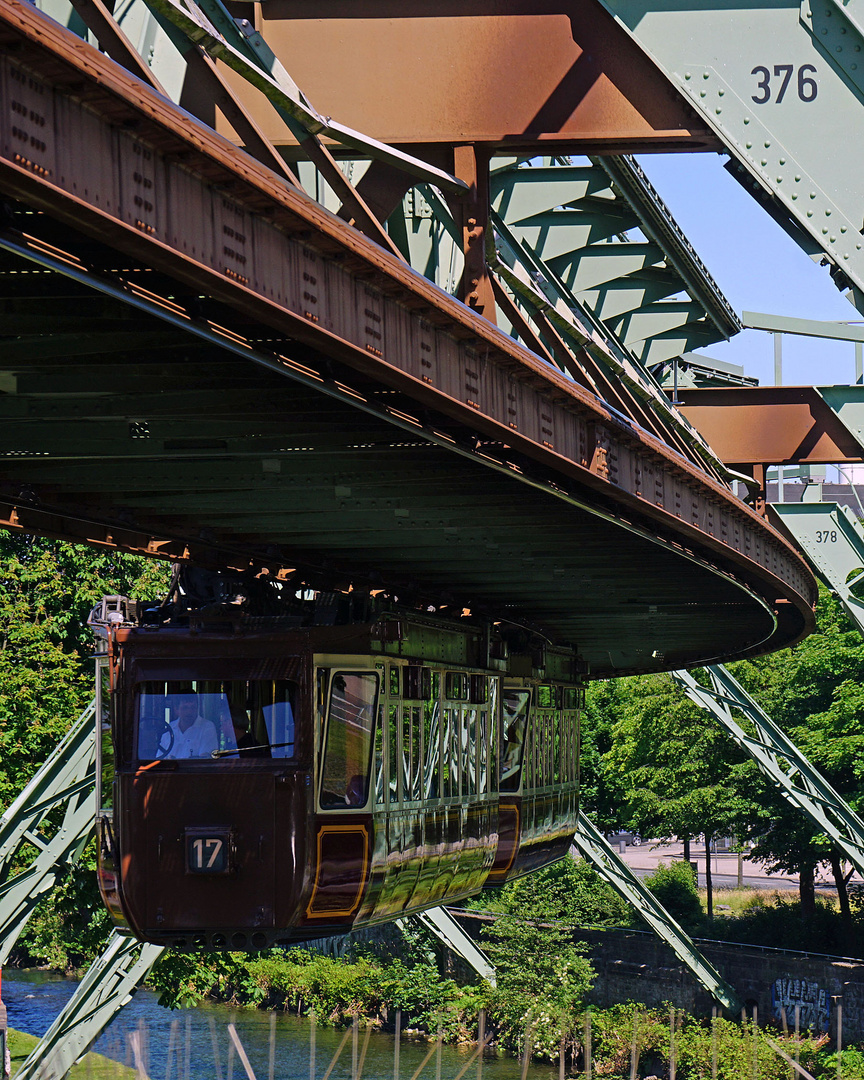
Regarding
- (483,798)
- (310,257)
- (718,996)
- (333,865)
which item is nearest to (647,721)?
(718,996)

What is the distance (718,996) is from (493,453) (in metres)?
32.8

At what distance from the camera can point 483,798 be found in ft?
53.2

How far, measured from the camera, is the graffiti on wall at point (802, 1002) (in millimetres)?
36597

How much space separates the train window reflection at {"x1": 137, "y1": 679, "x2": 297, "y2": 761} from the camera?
12.2 metres

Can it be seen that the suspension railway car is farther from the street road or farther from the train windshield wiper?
the street road

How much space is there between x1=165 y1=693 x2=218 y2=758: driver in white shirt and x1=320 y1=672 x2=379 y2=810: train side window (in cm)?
92

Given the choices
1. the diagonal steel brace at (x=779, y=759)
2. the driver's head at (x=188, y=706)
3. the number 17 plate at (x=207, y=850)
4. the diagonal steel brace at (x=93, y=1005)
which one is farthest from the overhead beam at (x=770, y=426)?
the diagonal steel brace at (x=779, y=759)

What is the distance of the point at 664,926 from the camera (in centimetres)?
3925

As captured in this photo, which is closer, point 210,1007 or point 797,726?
point 797,726

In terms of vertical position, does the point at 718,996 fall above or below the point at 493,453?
below

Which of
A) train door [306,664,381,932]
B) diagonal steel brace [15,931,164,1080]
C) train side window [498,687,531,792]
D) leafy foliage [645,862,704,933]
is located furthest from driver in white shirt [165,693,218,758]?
leafy foliage [645,862,704,933]

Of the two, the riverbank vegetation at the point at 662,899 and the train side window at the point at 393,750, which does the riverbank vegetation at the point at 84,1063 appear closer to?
the riverbank vegetation at the point at 662,899

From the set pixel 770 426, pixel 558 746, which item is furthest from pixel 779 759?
pixel 770 426

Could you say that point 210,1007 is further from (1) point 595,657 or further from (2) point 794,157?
(2) point 794,157
